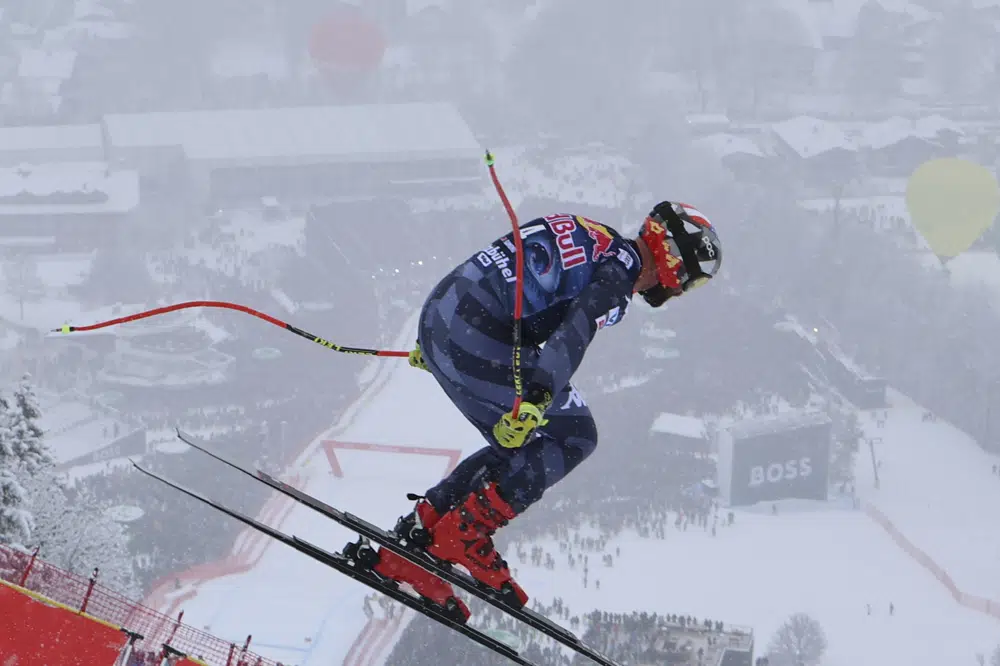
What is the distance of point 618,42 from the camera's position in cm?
8844

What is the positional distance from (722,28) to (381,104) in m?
27.7

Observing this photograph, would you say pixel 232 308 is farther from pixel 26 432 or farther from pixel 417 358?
pixel 26 432

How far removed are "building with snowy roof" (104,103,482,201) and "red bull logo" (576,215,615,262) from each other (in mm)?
61393

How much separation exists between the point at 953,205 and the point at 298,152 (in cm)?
→ 3613

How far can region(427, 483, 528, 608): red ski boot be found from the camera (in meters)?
4.95

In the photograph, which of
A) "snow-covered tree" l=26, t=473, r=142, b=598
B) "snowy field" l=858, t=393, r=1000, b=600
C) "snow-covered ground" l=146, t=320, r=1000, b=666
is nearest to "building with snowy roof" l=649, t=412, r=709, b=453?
"snow-covered ground" l=146, t=320, r=1000, b=666

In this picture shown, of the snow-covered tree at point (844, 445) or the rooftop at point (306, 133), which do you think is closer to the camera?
the snow-covered tree at point (844, 445)

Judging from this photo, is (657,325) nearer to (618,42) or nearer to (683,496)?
(683,496)

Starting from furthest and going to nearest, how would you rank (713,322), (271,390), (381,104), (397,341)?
(381,104) < (713,322) < (397,341) < (271,390)

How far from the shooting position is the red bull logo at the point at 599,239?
15.5 feet

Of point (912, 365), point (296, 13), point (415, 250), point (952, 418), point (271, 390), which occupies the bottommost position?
point (271, 390)

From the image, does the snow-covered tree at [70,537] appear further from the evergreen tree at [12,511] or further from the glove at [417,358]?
the glove at [417,358]

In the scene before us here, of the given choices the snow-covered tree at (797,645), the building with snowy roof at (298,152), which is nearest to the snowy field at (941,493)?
the snow-covered tree at (797,645)

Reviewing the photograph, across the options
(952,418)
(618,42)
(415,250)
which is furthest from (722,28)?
(952,418)
